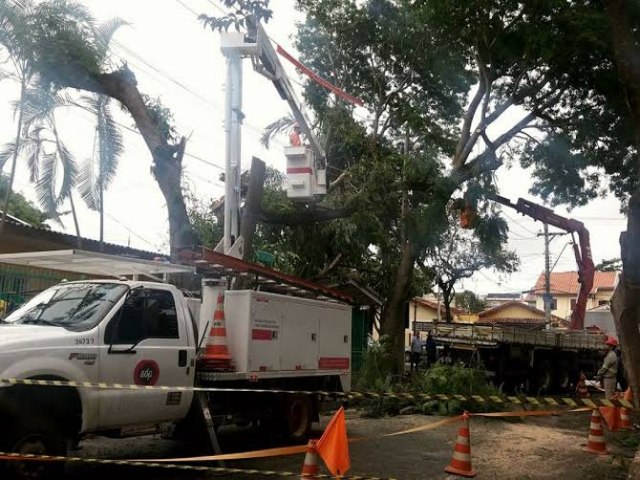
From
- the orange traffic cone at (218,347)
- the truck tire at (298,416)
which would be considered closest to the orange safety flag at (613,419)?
the truck tire at (298,416)

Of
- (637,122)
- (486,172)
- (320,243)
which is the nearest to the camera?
(637,122)

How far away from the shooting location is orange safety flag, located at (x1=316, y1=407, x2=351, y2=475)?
19.8ft

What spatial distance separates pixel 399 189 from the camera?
15.3 meters

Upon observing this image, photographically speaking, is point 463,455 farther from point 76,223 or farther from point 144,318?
point 76,223

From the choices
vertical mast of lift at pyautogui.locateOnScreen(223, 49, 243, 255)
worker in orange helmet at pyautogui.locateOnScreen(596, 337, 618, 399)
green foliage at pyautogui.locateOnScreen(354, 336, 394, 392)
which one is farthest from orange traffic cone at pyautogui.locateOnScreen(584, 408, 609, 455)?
worker in orange helmet at pyautogui.locateOnScreen(596, 337, 618, 399)

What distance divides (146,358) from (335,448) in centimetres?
225

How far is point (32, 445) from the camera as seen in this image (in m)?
5.60

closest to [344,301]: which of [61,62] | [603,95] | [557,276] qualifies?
[61,62]

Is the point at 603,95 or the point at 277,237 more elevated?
the point at 603,95

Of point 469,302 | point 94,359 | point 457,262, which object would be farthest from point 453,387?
point 469,302

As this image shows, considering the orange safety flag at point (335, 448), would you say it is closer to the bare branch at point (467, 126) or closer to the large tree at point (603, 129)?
the large tree at point (603, 129)

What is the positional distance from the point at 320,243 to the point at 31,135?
8738 mm

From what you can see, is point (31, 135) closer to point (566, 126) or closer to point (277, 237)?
point (277, 237)

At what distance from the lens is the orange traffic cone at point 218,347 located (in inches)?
302
